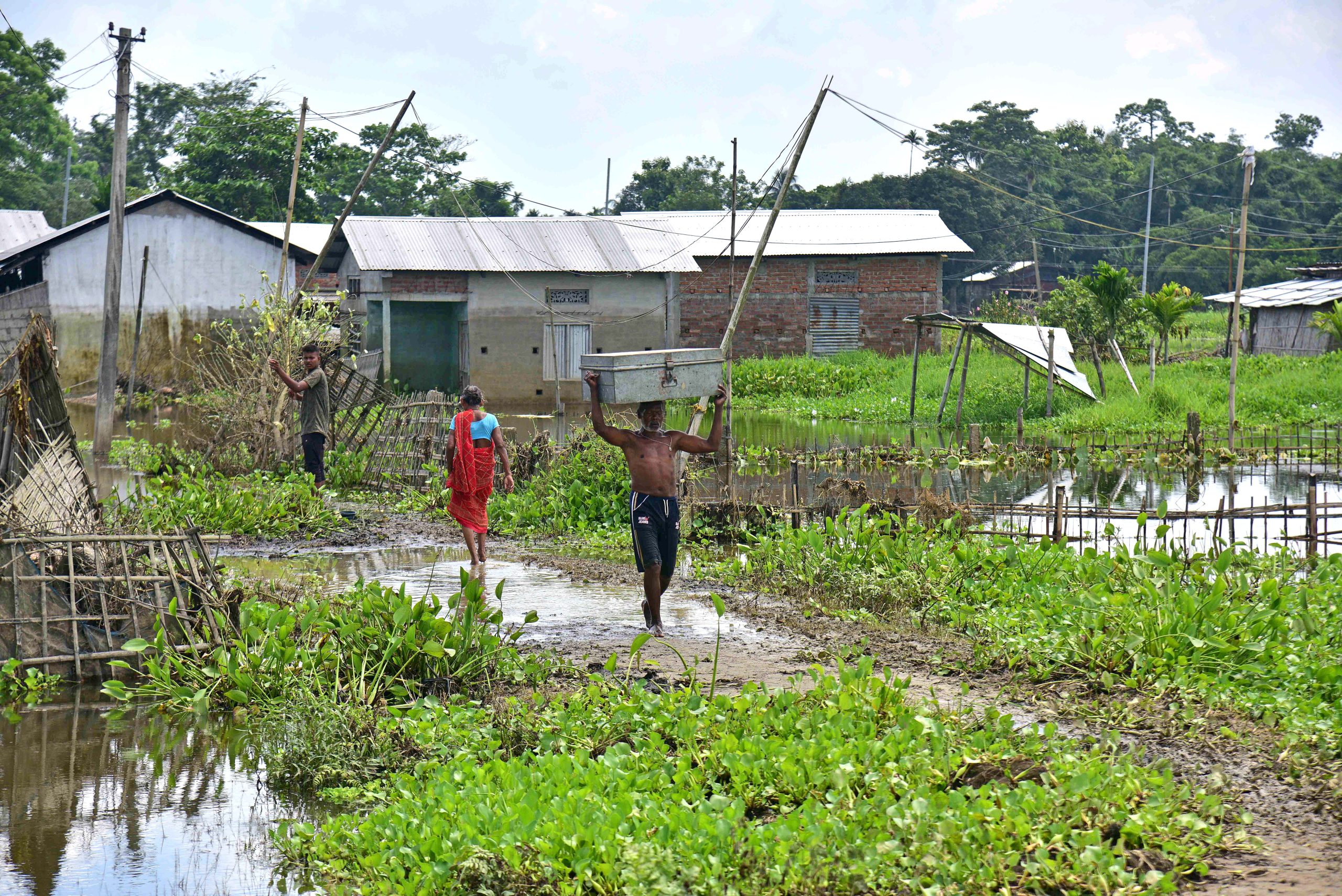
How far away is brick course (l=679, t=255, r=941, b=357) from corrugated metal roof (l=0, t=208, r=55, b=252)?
19.3 meters

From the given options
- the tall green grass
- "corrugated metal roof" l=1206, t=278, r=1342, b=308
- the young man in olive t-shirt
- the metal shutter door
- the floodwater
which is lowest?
the floodwater

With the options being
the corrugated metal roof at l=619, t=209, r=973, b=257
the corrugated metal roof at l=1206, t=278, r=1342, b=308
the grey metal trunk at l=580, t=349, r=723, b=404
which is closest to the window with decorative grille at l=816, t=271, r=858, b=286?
the corrugated metal roof at l=619, t=209, r=973, b=257

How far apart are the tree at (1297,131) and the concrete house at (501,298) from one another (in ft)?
133

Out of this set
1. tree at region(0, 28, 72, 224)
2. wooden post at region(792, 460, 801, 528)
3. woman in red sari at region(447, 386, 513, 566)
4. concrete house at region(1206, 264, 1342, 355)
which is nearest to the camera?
woman in red sari at region(447, 386, 513, 566)

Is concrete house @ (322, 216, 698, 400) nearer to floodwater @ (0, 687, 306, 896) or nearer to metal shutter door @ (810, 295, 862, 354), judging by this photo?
metal shutter door @ (810, 295, 862, 354)

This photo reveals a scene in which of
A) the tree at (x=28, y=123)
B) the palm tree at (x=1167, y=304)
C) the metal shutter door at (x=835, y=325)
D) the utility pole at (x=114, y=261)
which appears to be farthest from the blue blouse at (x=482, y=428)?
the tree at (x=28, y=123)

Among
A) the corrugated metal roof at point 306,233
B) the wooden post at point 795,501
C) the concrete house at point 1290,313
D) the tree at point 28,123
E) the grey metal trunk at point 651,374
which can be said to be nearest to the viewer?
the grey metal trunk at point 651,374

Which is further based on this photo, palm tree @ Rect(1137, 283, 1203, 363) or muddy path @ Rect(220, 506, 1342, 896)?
palm tree @ Rect(1137, 283, 1203, 363)

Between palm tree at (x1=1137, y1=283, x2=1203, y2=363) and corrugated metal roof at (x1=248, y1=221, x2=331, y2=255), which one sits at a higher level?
corrugated metal roof at (x1=248, y1=221, x2=331, y2=255)

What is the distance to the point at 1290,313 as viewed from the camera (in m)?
29.1

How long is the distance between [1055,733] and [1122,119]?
6578 cm

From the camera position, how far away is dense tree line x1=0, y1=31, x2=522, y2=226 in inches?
1463

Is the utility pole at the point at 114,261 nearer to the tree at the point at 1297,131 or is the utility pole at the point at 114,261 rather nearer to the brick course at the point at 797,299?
the brick course at the point at 797,299

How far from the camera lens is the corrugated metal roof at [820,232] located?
29.8 m
